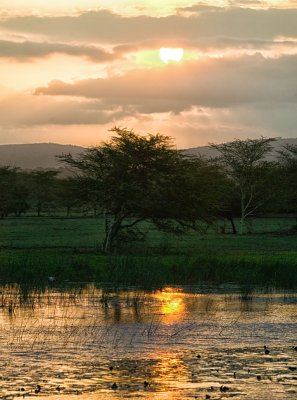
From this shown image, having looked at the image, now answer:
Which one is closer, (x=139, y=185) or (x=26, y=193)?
(x=139, y=185)

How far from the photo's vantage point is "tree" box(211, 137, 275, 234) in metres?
83.9

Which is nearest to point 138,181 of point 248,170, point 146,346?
point 146,346

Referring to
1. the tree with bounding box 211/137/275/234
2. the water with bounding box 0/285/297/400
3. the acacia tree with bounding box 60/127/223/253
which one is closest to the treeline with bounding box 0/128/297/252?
the acacia tree with bounding box 60/127/223/253

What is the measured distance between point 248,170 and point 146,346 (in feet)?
217

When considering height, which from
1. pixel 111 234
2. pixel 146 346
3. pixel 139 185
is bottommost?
pixel 146 346

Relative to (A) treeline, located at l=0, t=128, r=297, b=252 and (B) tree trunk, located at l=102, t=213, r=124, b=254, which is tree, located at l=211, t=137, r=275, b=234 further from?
(B) tree trunk, located at l=102, t=213, r=124, b=254

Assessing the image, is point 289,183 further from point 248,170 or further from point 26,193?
point 26,193

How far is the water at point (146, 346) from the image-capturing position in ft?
48.8

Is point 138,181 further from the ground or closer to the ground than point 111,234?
further from the ground

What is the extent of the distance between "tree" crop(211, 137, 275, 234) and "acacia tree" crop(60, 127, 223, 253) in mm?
34285

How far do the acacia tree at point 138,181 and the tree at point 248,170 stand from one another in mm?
34285

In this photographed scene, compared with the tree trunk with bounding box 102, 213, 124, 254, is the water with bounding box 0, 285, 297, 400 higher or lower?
lower

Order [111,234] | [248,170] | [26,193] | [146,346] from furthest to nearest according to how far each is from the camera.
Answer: [26,193], [248,170], [111,234], [146,346]

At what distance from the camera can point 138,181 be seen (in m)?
48.5
